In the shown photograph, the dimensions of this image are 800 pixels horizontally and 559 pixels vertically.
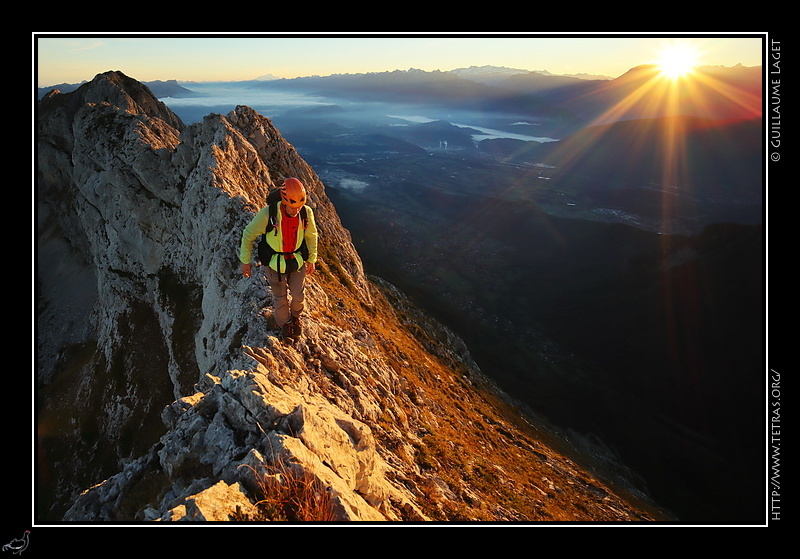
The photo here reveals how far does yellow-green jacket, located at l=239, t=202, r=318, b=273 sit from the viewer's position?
39.9 feet

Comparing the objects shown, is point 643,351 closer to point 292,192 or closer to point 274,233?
point 274,233

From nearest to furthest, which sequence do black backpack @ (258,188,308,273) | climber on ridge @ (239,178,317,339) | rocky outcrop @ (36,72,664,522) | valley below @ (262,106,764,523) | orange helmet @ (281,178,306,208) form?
rocky outcrop @ (36,72,664,522), orange helmet @ (281,178,306,208), climber on ridge @ (239,178,317,339), black backpack @ (258,188,308,273), valley below @ (262,106,764,523)

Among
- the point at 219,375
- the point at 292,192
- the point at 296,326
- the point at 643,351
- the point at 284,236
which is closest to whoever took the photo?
the point at 292,192

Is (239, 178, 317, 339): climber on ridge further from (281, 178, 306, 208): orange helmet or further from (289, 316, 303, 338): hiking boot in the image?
(289, 316, 303, 338): hiking boot

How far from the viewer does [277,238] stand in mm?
12359

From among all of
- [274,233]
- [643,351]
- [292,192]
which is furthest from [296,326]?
[643,351]

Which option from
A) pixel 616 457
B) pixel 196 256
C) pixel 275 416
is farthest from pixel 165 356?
pixel 616 457

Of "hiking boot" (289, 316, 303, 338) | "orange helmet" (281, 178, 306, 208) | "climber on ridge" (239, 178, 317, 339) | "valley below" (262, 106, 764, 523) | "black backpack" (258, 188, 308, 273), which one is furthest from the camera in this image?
"valley below" (262, 106, 764, 523)

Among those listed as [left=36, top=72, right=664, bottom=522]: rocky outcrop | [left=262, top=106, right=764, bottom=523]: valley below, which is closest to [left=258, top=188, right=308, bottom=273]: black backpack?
[left=36, top=72, right=664, bottom=522]: rocky outcrop

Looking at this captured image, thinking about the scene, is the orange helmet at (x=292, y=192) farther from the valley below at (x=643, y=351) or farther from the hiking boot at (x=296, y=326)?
the valley below at (x=643, y=351)

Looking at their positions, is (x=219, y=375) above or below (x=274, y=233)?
below

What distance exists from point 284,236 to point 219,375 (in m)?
8.32

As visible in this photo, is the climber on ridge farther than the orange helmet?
Yes
